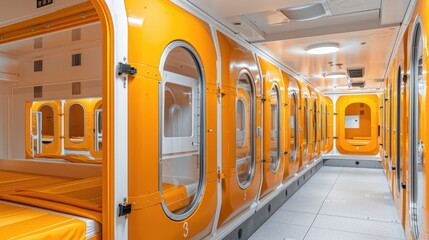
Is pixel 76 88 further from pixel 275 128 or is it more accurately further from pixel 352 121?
pixel 352 121

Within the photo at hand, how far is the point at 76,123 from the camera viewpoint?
5.11m

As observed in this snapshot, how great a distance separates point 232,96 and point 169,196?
4.98 ft

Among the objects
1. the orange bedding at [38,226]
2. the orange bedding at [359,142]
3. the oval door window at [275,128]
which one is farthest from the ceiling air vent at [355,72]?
the orange bedding at [38,226]

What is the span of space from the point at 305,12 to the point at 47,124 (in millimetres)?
4520

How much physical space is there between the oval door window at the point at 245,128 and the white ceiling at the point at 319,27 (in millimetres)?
691

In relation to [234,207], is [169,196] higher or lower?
higher

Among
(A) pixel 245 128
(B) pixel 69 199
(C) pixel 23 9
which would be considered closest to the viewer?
(B) pixel 69 199

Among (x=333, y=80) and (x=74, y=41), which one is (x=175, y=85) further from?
(x=333, y=80)

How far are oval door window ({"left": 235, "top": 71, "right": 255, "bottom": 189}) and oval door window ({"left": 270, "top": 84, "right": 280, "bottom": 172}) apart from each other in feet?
3.47

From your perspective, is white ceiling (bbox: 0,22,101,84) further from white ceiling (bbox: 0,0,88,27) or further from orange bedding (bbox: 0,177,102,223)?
orange bedding (bbox: 0,177,102,223)

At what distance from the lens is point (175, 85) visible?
280 cm

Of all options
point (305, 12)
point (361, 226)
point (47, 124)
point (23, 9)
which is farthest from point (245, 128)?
point (47, 124)

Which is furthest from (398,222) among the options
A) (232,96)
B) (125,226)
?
(125,226)

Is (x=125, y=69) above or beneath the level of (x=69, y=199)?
above
